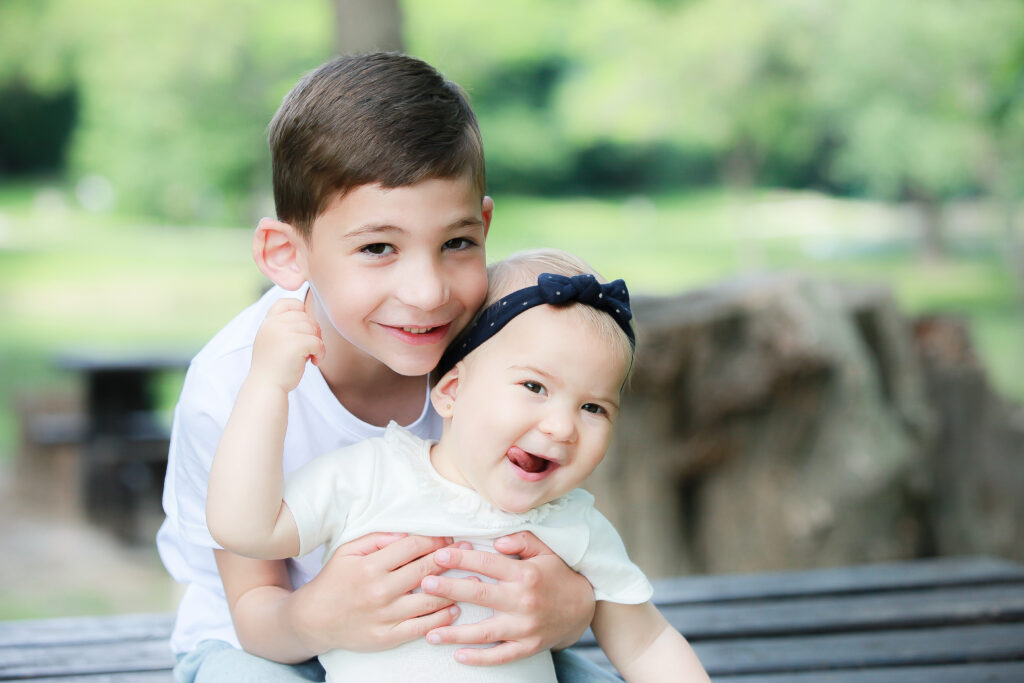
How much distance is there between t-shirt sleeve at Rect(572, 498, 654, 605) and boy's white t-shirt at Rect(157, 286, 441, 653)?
0.36 meters

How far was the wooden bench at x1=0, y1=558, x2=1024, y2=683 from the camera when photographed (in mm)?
1940

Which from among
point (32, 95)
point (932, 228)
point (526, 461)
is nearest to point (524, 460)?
point (526, 461)

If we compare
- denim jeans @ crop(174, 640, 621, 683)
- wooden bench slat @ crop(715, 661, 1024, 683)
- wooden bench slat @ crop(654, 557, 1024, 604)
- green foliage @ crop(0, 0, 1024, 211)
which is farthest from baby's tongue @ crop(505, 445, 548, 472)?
green foliage @ crop(0, 0, 1024, 211)

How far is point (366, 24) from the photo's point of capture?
4336 millimetres

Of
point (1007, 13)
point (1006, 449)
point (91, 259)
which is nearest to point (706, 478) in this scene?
point (1006, 449)

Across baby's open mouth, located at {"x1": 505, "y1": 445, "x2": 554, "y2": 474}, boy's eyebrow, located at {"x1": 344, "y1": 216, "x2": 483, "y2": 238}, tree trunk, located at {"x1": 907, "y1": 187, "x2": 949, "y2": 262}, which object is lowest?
tree trunk, located at {"x1": 907, "y1": 187, "x2": 949, "y2": 262}

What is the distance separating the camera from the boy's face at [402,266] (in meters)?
1.39

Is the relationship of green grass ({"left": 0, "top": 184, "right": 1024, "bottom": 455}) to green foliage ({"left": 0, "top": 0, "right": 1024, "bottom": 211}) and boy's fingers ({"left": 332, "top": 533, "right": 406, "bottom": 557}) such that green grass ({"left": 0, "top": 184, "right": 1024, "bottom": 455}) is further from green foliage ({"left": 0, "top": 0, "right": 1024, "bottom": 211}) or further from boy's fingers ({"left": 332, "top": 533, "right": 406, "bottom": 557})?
boy's fingers ({"left": 332, "top": 533, "right": 406, "bottom": 557})

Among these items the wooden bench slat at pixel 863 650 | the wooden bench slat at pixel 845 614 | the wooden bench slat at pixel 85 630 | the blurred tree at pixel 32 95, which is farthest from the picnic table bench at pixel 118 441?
the blurred tree at pixel 32 95

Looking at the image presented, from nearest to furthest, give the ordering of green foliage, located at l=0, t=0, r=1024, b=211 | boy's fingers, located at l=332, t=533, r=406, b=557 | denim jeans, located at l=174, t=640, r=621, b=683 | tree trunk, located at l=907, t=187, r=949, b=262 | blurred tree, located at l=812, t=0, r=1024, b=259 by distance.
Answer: boy's fingers, located at l=332, t=533, r=406, b=557, denim jeans, located at l=174, t=640, r=621, b=683, blurred tree, located at l=812, t=0, r=1024, b=259, green foliage, located at l=0, t=0, r=1024, b=211, tree trunk, located at l=907, t=187, r=949, b=262

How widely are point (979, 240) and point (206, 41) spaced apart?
11301 millimetres

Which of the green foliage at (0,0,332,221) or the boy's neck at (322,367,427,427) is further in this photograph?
the green foliage at (0,0,332,221)

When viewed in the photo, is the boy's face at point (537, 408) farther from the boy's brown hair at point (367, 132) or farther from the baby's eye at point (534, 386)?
the boy's brown hair at point (367, 132)

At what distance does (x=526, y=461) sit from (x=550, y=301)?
0.22 metres
